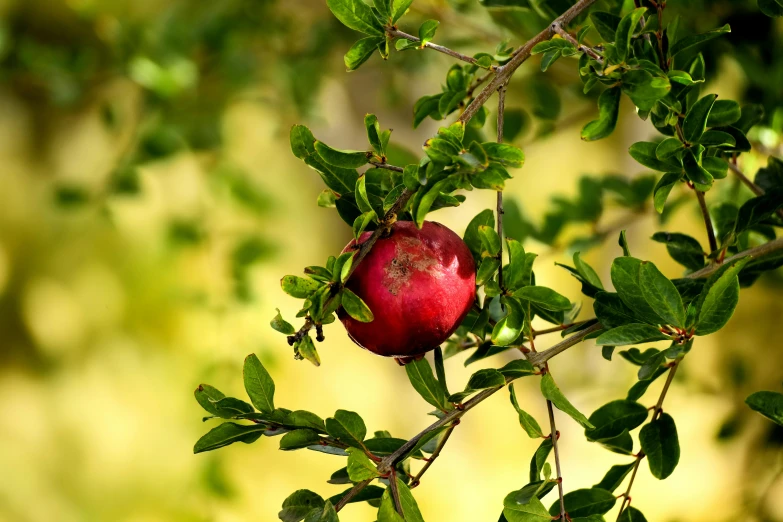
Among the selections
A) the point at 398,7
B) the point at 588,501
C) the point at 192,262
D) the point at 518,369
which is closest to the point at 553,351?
the point at 518,369

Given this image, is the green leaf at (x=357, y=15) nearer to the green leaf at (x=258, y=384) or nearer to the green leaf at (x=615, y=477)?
the green leaf at (x=258, y=384)

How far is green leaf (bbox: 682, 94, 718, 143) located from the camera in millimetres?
464

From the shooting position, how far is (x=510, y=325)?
18.1 inches

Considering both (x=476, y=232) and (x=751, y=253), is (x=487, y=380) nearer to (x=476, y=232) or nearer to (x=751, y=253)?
(x=476, y=232)

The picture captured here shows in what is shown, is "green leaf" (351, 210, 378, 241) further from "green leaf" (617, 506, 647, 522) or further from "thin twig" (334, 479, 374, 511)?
"green leaf" (617, 506, 647, 522)

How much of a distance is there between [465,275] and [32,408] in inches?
41.6

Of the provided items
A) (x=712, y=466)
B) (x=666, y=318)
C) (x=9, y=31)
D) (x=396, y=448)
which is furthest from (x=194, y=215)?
(x=712, y=466)

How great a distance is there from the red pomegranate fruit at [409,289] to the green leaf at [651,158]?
5.3 inches

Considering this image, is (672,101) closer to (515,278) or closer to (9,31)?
(515,278)

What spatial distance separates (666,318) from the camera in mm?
450

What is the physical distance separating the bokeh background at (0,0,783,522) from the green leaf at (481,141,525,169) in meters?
0.76

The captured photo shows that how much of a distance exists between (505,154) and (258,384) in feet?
0.70

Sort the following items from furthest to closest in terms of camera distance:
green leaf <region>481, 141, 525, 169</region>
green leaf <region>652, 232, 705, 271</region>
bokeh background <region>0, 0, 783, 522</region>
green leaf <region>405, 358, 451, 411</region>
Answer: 1. bokeh background <region>0, 0, 783, 522</region>
2. green leaf <region>652, 232, 705, 271</region>
3. green leaf <region>405, 358, 451, 411</region>
4. green leaf <region>481, 141, 525, 169</region>

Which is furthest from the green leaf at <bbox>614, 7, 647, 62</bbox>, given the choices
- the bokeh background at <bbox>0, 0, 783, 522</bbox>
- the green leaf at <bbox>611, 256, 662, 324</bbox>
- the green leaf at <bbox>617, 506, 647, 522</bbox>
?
the bokeh background at <bbox>0, 0, 783, 522</bbox>
